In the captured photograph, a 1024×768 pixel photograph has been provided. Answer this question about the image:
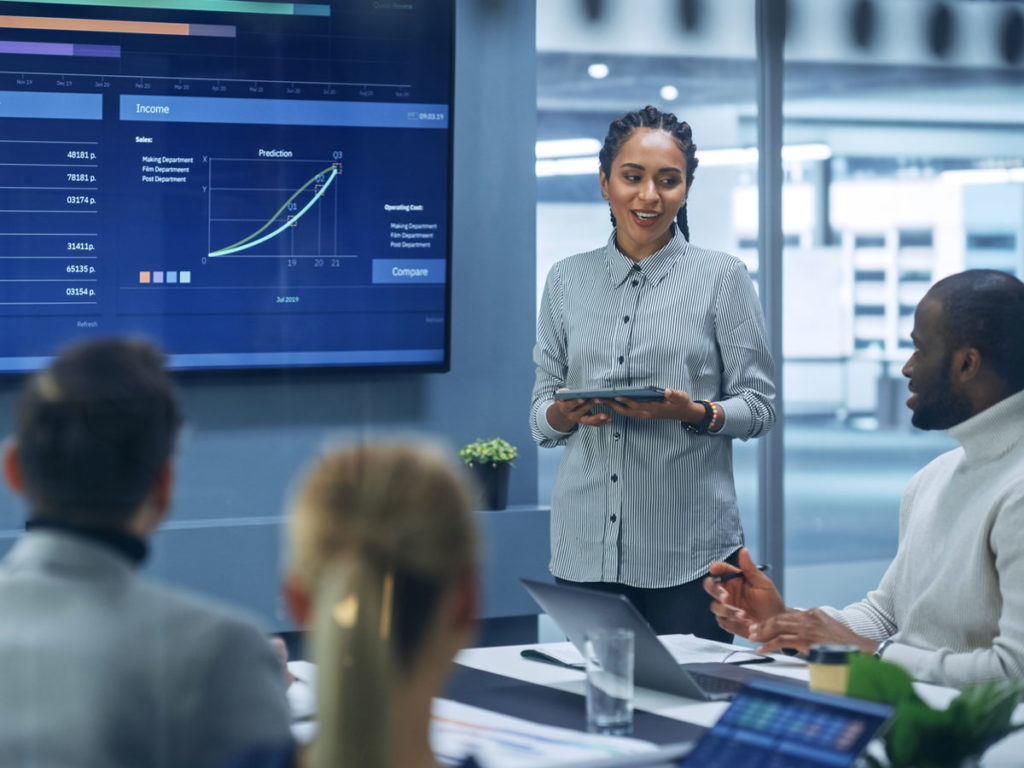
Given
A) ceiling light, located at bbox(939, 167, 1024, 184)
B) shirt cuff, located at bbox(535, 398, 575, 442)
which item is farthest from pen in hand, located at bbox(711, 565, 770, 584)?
ceiling light, located at bbox(939, 167, 1024, 184)

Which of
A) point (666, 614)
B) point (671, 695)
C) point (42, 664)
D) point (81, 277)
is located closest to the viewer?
point (42, 664)

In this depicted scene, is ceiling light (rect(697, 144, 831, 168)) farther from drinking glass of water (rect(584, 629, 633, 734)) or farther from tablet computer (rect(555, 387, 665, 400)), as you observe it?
drinking glass of water (rect(584, 629, 633, 734))

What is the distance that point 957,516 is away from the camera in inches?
75.7

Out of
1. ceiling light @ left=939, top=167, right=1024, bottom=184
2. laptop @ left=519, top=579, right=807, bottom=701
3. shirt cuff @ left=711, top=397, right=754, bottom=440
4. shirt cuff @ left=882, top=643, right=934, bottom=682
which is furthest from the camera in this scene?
ceiling light @ left=939, top=167, right=1024, bottom=184

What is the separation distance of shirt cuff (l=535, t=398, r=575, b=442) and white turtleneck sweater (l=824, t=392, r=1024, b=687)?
0.74m

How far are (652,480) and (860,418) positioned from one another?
1.94 meters

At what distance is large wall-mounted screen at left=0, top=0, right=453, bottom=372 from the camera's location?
2.92 m

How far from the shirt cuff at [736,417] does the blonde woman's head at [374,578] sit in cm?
184

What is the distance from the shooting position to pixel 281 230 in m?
3.12

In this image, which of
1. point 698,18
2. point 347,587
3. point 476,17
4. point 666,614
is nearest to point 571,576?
point 666,614

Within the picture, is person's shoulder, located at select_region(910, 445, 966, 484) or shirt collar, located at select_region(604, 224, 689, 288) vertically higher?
shirt collar, located at select_region(604, 224, 689, 288)

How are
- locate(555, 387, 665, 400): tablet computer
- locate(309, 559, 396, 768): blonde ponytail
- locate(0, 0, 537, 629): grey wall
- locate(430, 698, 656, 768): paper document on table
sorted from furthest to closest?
locate(0, 0, 537, 629): grey wall < locate(555, 387, 665, 400): tablet computer < locate(430, 698, 656, 768): paper document on table < locate(309, 559, 396, 768): blonde ponytail

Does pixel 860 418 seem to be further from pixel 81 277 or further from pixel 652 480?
pixel 81 277

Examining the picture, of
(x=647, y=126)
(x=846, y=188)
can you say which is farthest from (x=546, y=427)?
(x=846, y=188)
